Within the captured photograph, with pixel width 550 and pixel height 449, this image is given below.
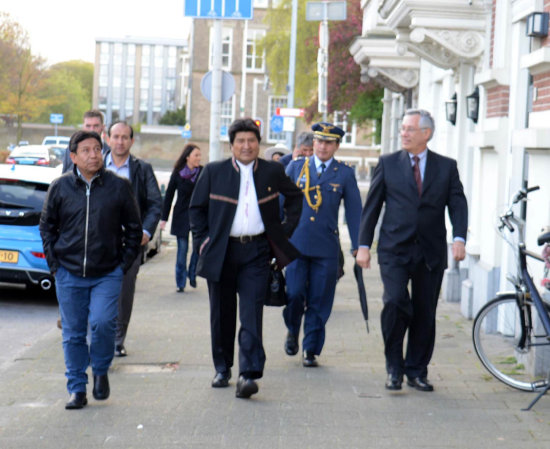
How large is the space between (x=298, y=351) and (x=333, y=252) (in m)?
0.98

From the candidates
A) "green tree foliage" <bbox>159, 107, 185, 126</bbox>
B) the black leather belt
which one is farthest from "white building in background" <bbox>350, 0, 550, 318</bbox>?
"green tree foliage" <bbox>159, 107, 185, 126</bbox>

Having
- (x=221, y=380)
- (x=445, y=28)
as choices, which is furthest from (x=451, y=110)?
(x=221, y=380)

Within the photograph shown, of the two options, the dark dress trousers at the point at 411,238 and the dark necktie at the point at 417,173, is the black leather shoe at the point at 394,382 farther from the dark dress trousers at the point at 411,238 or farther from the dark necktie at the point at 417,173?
the dark necktie at the point at 417,173

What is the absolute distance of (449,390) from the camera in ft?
23.2

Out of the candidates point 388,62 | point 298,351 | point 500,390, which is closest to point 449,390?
point 500,390

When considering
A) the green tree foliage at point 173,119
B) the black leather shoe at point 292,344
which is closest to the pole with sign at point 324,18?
the black leather shoe at point 292,344

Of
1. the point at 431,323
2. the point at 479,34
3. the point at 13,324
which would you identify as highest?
the point at 479,34

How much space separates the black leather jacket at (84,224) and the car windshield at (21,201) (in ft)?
17.1

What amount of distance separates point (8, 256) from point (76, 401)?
5374mm

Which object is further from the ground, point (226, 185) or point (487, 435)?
point (226, 185)

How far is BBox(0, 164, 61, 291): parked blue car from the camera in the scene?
11422mm

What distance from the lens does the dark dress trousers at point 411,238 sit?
689 cm

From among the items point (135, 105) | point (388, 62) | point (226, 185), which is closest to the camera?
point (226, 185)

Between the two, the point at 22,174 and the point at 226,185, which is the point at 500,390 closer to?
the point at 226,185
